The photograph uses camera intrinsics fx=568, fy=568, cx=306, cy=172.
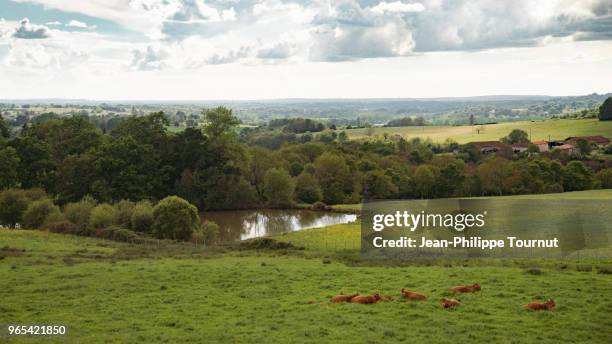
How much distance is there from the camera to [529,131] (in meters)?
164

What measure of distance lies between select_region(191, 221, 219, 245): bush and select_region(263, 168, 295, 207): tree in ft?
102

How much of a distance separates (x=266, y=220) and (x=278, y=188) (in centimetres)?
1021

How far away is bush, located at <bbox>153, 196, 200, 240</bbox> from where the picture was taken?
53094mm

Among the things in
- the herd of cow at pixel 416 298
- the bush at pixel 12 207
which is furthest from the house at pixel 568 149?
the herd of cow at pixel 416 298

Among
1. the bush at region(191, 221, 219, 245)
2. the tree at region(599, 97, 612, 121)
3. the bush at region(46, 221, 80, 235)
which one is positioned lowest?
the bush at region(191, 221, 219, 245)

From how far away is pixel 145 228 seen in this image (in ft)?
181

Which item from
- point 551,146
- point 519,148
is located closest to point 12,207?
point 519,148

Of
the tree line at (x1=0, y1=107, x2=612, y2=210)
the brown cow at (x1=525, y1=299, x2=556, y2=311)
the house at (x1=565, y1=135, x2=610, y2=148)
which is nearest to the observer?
the brown cow at (x1=525, y1=299, x2=556, y2=311)

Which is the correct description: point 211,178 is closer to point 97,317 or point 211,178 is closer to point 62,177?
point 62,177

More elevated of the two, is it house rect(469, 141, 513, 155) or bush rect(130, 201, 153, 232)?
house rect(469, 141, 513, 155)

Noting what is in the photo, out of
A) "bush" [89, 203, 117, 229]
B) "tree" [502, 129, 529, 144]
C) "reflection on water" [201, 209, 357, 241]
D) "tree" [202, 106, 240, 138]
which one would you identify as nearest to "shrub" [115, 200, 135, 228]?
"bush" [89, 203, 117, 229]

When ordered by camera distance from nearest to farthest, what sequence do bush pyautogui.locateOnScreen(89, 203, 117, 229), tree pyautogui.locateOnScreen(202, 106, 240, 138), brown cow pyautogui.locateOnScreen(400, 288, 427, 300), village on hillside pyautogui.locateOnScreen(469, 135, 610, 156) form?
brown cow pyautogui.locateOnScreen(400, 288, 427, 300), bush pyautogui.locateOnScreen(89, 203, 117, 229), tree pyautogui.locateOnScreen(202, 106, 240, 138), village on hillside pyautogui.locateOnScreen(469, 135, 610, 156)
